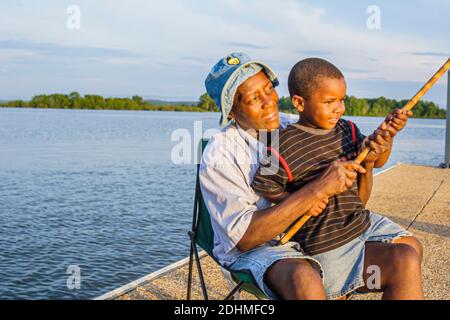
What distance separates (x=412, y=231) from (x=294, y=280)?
4.92 m

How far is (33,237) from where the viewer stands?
31.0 ft

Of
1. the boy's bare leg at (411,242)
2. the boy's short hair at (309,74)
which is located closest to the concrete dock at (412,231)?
the boy's bare leg at (411,242)

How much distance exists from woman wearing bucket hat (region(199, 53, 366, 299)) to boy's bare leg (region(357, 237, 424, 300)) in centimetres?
29

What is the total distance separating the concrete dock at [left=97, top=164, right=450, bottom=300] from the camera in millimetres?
4727

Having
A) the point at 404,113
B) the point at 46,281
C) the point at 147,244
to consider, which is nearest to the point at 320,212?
the point at 404,113

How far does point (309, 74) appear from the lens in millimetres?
2932

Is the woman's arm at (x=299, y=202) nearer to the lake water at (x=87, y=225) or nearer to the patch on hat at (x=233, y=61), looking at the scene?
the patch on hat at (x=233, y=61)

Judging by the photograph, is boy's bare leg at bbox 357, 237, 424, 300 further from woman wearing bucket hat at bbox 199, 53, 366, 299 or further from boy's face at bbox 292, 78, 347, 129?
boy's face at bbox 292, 78, 347, 129

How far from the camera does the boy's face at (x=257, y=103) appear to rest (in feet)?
9.86

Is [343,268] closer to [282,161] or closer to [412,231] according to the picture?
[282,161]

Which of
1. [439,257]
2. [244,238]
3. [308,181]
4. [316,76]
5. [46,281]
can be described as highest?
[316,76]

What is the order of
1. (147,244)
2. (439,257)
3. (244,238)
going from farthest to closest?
(147,244)
(439,257)
(244,238)
